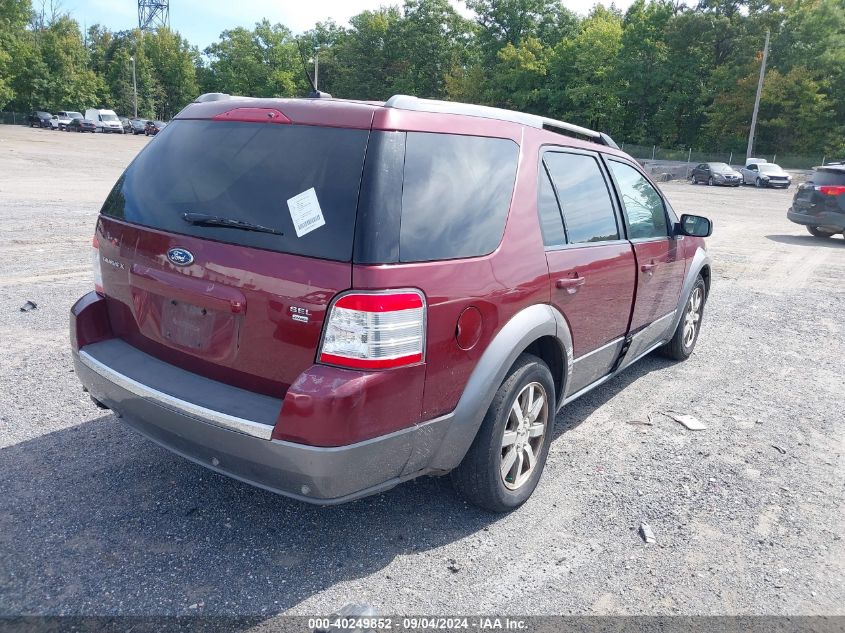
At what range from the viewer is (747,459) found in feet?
13.3

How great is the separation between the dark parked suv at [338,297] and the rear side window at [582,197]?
0.32ft

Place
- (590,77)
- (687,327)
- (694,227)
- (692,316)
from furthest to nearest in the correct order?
(590,77) → (692,316) → (687,327) → (694,227)

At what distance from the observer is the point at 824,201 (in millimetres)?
14555

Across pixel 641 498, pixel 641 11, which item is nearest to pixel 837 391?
pixel 641 498

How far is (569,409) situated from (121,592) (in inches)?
123

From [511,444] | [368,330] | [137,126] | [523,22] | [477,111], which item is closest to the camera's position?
[368,330]

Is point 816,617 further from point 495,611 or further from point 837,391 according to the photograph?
point 837,391

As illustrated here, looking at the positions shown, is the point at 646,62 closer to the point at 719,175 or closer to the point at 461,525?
the point at 719,175

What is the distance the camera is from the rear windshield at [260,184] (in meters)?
2.54

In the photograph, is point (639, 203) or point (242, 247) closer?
point (242, 247)

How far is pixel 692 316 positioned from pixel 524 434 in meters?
3.29

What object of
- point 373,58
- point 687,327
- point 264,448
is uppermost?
point 373,58

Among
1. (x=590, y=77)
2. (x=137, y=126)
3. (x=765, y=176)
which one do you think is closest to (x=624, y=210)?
(x=765, y=176)

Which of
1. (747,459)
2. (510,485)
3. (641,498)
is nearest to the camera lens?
(510,485)
